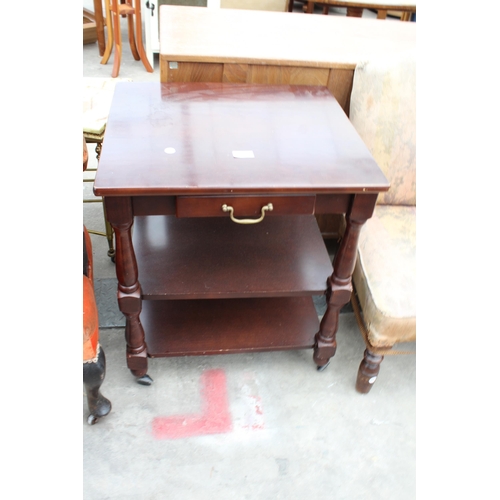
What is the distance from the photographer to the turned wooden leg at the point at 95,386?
48.9 inches

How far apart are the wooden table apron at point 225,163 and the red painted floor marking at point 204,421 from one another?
165mm

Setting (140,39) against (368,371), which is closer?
(368,371)

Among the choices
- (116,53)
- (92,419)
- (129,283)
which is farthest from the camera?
(116,53)

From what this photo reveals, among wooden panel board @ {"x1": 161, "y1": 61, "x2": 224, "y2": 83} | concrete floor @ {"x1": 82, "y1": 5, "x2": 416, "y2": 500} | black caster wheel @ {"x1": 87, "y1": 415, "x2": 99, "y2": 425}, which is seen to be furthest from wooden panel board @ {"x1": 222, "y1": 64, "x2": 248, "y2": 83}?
black caster wheel @ {"x1": 87, "y1": 415, "x2": 99, "y2": 425}

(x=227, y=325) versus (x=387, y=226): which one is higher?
(x=387, y=226)

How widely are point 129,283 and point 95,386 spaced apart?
0.31 metres

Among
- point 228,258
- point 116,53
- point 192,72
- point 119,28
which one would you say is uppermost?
point 192,72

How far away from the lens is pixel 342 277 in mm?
1321

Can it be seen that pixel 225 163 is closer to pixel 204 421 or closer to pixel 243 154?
pixel 243 154

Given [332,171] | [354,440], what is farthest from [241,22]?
[354,440]

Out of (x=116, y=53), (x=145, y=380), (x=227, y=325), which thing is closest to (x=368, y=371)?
(x=227, y=325)
